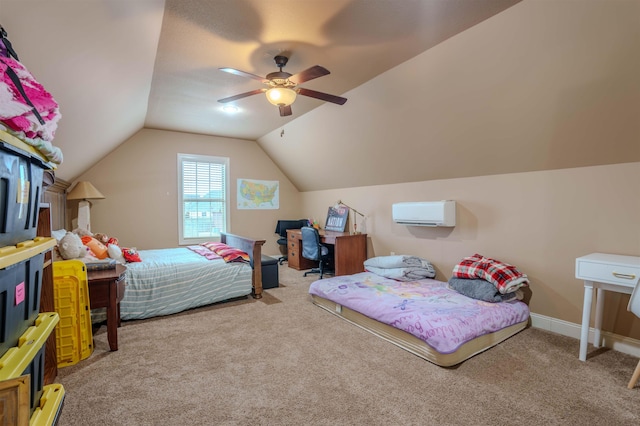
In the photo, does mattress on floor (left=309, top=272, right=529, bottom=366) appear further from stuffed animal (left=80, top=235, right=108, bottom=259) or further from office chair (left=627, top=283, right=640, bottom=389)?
stuffed animal (left=80, top=235, right=108, bottom=259)

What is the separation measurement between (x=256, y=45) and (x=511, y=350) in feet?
10.9

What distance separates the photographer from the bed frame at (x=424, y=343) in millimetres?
2256

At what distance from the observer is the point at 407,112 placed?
3408mm

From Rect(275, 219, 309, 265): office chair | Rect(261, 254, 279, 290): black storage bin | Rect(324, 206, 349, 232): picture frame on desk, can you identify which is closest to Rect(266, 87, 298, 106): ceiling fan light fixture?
Rect(261, 254, 279, 290): black storage bin

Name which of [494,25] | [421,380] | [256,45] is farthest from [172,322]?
[494,25]

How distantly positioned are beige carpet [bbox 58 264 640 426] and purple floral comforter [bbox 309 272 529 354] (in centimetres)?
20

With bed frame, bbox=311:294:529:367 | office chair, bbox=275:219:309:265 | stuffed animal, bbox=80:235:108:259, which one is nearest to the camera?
bed frame, bbox=311:294:529:367

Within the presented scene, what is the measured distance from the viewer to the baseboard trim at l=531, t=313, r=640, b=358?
Result: 2399mm

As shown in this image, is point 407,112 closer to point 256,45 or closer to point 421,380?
point 256,45

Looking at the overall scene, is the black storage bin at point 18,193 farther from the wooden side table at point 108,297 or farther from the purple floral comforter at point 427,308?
the purple floral comforter at point 427,308

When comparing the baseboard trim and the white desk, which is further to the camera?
the baseboard trim

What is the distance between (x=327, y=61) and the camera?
287cm

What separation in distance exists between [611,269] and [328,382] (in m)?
2.15

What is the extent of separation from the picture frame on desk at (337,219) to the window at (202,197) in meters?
2.01
